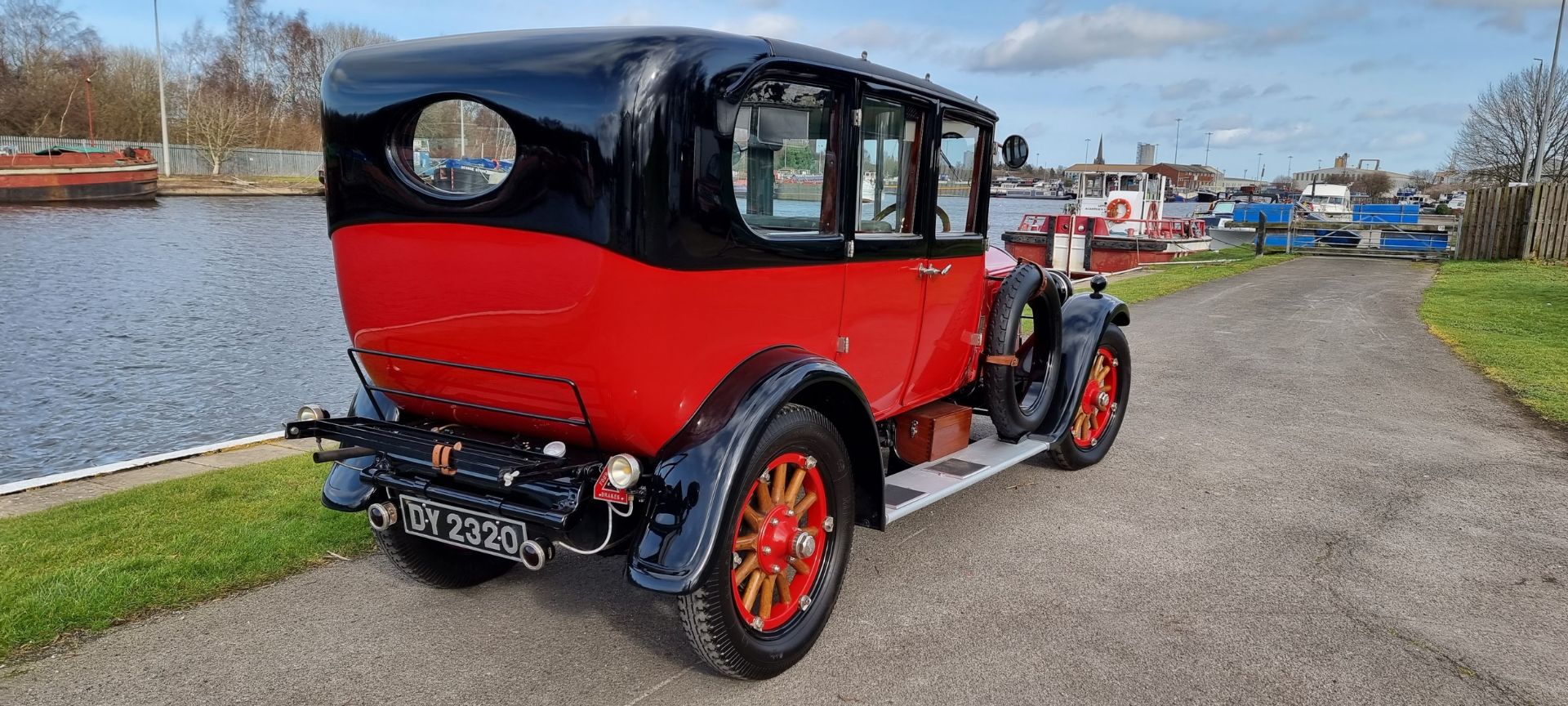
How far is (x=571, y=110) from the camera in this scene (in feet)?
9.32

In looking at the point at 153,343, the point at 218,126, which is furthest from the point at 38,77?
the point at 153,343

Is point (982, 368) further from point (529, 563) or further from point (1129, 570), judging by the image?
point (529, 563)

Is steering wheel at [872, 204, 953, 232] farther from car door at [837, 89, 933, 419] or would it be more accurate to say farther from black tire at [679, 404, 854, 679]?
black tire at [679, 404, 854, 679]

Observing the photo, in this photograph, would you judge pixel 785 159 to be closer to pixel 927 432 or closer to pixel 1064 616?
pixel 927 432

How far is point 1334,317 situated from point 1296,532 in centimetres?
991

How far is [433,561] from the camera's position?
12.6 ft

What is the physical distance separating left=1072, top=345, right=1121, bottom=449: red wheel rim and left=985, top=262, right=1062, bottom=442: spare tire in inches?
17.0

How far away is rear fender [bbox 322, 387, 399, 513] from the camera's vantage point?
11.4 ft

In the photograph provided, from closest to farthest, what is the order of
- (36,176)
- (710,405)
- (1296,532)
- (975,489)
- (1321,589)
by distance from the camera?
(710,405)
(1321,589)
(1296,532)
(975,489)
(36,176)

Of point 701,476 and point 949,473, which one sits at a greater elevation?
point 701,476

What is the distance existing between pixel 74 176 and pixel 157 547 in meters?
40.1

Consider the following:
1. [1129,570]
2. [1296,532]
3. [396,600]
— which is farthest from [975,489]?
[396,600]

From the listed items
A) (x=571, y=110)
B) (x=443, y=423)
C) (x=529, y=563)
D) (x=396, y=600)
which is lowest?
(x=396, y=600)

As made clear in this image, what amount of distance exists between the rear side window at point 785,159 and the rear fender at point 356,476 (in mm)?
1624
